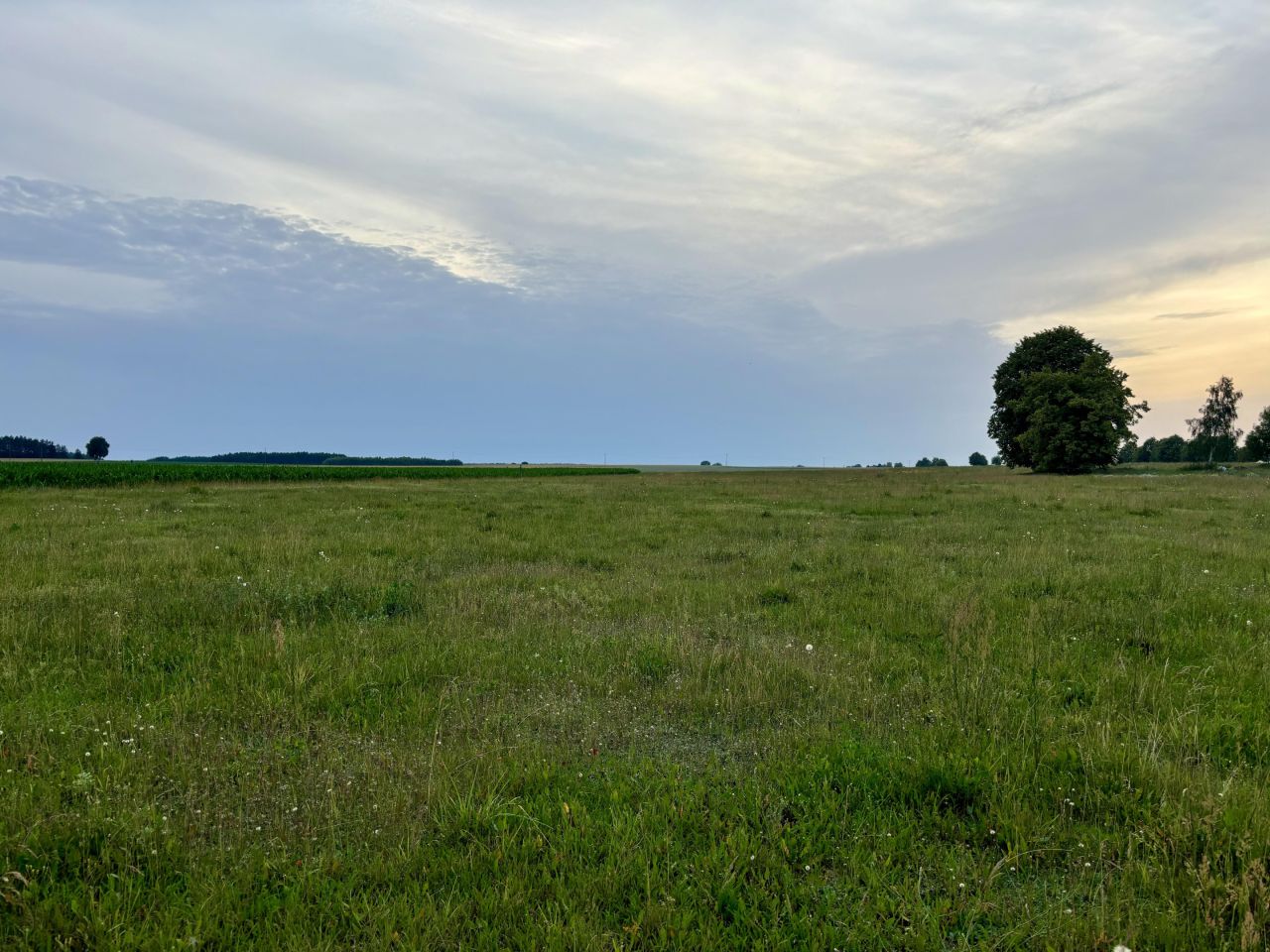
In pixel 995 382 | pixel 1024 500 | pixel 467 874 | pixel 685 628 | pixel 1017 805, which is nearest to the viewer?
pixel 467 874

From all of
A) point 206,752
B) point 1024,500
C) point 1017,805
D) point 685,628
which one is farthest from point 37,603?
point 1024,500

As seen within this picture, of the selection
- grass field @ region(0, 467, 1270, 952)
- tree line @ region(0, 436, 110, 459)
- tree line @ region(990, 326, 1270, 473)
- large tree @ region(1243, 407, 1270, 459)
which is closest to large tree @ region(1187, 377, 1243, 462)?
large tree @ region(1243, 407, 1270, 459)

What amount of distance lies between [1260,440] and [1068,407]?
69.0m

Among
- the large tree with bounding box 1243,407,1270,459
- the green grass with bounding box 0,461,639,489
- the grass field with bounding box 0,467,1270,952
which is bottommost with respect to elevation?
the grass field with bounding box 0,467,1270,952

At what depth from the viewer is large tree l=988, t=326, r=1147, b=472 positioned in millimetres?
50500

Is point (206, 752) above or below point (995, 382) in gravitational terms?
below

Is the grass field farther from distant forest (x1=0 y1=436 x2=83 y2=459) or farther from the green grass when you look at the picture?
distant forest (x1=0 y1=436 x2=83 y2=459)

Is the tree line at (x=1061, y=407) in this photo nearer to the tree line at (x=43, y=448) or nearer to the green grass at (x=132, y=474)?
the green grass at (x=132, y=474)

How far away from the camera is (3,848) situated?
3564 mm

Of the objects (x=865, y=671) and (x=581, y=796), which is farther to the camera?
Result: (x=865, y=671)

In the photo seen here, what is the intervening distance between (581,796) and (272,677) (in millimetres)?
3822

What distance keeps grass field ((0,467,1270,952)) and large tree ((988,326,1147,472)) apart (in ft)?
159

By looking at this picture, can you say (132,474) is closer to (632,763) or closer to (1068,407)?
(632,763)

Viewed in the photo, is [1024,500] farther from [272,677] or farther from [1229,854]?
[272,677]
